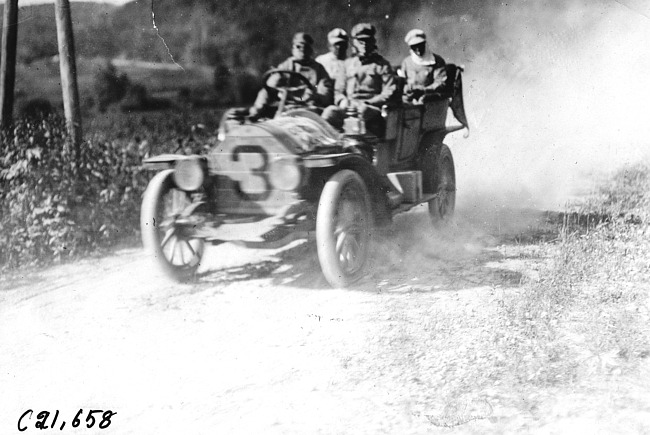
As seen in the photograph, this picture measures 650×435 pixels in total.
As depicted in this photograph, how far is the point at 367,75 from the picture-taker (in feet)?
17.3

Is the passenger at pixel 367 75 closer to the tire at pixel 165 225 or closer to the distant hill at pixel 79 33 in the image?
the tire at pixel 165 225

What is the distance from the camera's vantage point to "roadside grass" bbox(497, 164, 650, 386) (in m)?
3.21

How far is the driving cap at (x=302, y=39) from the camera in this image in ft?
16.8

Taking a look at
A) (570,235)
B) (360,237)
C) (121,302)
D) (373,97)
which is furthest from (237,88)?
(570,235)

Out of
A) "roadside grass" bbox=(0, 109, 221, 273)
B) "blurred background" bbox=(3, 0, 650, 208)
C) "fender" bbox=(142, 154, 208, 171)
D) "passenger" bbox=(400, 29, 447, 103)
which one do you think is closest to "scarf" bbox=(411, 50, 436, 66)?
"passenger" bbox=(400, 29, 447, 103)

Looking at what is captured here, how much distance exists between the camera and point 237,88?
5531 millimetres

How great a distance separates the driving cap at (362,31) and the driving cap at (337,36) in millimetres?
97

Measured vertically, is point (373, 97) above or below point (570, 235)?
above

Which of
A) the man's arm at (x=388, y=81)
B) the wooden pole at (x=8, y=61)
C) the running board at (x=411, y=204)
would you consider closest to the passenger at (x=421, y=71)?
the man's arm at (x=388, y=81)

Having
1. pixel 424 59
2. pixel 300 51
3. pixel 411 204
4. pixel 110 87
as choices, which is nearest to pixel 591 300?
pixel 411 204

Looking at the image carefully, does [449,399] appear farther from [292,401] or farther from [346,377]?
[292,401]

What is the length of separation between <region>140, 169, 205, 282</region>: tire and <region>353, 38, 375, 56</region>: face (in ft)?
5.97

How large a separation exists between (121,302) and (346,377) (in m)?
1.66

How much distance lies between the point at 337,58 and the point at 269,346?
2.71 meters
